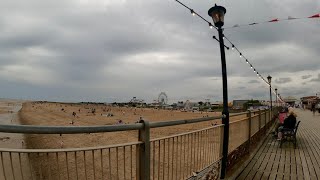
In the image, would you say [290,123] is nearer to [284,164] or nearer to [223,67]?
[284,164]

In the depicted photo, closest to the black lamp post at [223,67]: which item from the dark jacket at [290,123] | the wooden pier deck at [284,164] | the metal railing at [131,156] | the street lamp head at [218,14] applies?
the street lamp head at [218,14]

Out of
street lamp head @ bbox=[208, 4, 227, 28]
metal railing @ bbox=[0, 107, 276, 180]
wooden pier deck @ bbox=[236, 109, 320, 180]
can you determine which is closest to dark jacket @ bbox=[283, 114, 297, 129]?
wooden pier deck @ bbox=[236, 109, 320, 180]

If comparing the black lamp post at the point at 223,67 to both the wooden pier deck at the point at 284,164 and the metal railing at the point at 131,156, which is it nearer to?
the metal railing at the point at 131,156

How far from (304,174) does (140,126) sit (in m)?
5.10

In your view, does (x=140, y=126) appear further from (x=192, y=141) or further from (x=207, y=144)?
(x=207, y=144)

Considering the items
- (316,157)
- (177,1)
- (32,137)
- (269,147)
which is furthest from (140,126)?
(32,137)

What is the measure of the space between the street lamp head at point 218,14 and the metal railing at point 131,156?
84.8 inches

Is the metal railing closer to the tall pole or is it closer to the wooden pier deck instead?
the tall pole

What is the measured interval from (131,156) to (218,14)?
13.8 ft

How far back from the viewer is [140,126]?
306cm

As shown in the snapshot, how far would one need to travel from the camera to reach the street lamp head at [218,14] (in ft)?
21.0

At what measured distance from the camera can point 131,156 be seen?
316cm

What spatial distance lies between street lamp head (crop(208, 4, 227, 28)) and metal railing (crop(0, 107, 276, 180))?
7.06 ft

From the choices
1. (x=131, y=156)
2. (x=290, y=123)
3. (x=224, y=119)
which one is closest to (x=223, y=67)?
(x=224, y=119)
